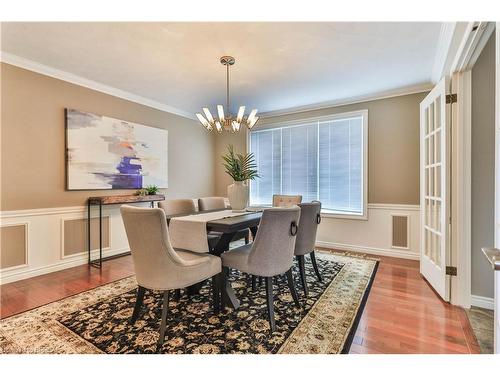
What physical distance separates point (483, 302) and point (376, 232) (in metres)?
1.77

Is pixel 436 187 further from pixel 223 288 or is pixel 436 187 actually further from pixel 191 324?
pixel 191 324

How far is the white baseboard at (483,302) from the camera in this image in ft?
7.16

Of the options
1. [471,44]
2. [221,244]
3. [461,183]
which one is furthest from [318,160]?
[221,244]

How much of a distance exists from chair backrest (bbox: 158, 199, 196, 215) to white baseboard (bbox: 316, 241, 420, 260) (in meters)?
2.52

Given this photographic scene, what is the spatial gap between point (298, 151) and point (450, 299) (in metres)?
3.04

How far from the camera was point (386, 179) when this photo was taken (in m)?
3.89

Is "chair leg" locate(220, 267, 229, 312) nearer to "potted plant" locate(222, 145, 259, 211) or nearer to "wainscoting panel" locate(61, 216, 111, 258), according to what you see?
"potted plant" locate(222, 145, 259, 211)

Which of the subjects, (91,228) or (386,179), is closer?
(91,228)

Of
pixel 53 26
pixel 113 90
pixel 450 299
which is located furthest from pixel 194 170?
pixel 450 299

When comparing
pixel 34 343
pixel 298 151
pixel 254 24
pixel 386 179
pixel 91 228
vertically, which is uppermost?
pixel 254 24

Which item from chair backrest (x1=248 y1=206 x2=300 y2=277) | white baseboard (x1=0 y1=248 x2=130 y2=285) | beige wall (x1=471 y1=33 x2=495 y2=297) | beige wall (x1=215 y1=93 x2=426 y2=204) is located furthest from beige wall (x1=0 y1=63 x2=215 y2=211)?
beige wall (x1=471 y1=33 x2=495 y2=297)

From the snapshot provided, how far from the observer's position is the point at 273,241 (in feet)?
6.37
